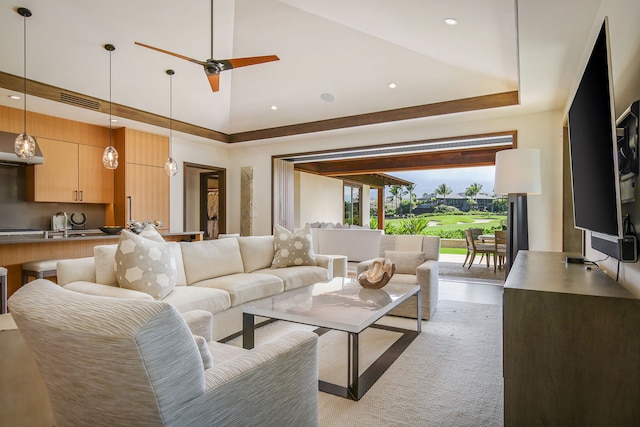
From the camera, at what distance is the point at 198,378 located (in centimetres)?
108

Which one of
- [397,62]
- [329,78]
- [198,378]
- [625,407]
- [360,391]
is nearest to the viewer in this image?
[198,378]

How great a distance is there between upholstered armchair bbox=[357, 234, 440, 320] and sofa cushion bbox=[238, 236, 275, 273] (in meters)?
1.07

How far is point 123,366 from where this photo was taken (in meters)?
0.93

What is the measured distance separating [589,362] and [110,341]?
5.19 ft

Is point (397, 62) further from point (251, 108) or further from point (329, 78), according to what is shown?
point (251, 108)

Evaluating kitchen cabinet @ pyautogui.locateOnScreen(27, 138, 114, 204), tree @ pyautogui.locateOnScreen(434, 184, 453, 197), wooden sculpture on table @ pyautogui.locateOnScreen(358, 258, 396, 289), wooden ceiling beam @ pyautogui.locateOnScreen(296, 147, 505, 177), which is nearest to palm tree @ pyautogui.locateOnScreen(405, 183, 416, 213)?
tree @ pyautogui.locateOnScreen(434, 184, 453, 197)

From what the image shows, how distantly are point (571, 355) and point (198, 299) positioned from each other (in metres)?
2.37

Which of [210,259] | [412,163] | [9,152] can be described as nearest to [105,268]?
[210,259]

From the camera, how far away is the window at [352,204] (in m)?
13.3

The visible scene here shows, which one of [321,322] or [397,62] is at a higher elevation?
[397,62]

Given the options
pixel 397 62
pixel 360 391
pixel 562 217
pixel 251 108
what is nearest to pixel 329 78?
pixel 397 62

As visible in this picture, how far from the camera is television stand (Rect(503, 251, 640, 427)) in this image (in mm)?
1305

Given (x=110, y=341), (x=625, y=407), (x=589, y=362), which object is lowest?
(x=625, y=407)

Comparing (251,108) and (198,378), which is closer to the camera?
(198,378)
